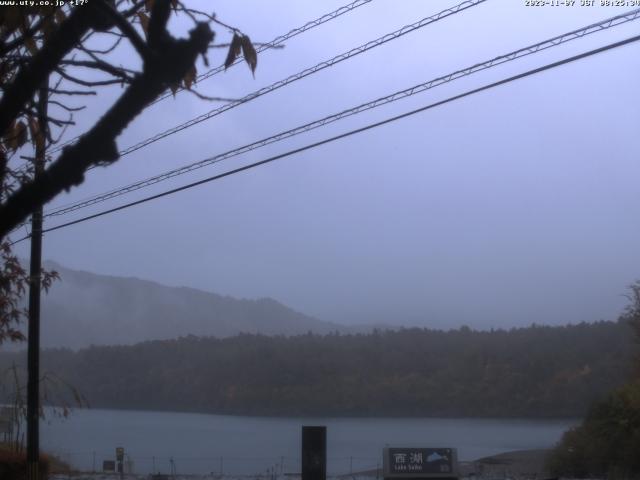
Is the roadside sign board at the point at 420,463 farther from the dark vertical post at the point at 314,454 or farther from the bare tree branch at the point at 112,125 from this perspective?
the bare tree branch at the point at 112,125

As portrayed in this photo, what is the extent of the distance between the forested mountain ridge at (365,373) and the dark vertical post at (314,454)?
68.5ft

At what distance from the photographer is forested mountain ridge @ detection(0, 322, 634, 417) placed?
116ft

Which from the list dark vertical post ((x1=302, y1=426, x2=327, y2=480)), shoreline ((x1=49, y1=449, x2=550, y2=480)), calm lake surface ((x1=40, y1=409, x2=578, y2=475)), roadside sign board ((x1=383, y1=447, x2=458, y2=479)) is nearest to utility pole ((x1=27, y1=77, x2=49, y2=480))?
shoreline ((x1=49, y1=449, x2=550, y2=480))

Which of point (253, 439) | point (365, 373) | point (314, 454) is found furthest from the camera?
point (365, 373)

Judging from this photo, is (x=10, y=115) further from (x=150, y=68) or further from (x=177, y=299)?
(x=177, y=299)

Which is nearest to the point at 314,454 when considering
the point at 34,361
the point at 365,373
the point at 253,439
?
the point at 34,361

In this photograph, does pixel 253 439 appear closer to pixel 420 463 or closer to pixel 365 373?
pixel 420 463

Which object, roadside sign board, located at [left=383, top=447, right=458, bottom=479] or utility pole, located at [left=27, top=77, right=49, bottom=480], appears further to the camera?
roadside sign board, located at [left=383, top=447, right=458, bottom=479]

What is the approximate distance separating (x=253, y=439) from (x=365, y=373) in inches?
474

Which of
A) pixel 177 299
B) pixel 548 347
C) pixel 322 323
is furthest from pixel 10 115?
pixel 322 323

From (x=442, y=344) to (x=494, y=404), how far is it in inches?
320

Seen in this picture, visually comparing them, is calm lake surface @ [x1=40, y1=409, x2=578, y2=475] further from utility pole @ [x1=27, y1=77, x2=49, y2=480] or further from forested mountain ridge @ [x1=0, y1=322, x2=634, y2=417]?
utility pole @ [x1=27, y1=77, x2=49, y2=480]

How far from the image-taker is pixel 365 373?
131ft

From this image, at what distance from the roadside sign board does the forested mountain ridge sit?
16349 millimetres
